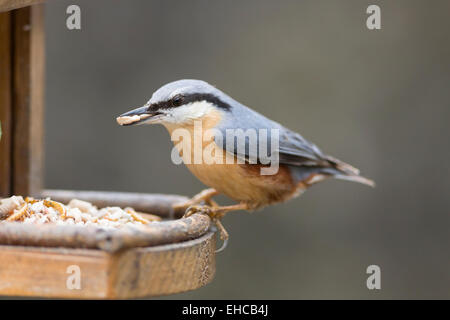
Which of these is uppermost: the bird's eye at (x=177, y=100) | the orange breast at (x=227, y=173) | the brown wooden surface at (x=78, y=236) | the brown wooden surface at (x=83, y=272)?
the bird's eye at (x=177, y=100)

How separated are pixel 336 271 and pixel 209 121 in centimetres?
254

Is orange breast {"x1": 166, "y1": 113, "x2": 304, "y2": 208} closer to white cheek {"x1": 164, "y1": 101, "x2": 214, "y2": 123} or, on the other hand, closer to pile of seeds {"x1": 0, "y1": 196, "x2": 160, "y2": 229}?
white cheek {"x1": 164, "y1": 101, "x2": 214, "y2": 123}

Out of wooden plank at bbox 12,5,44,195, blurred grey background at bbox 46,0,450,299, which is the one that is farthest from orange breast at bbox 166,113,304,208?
blurred grey background at bbox 46,0,450,299

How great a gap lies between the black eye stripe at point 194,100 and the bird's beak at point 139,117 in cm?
2

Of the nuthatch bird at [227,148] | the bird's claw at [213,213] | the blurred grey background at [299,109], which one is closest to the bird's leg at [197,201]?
the nuthatch bird at [227,148]

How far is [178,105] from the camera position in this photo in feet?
8.87

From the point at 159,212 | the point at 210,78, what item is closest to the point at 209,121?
the point at 159,212

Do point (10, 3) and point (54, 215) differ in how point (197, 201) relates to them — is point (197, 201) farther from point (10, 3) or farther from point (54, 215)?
point (10, 3)

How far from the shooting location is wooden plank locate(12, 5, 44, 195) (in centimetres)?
304

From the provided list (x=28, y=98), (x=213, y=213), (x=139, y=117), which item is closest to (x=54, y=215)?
(x=139, y=117)

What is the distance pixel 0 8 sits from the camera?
2201mm

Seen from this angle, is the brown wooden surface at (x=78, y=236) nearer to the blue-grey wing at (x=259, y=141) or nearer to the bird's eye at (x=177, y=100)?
the bird's eye at (x=177, y=100)

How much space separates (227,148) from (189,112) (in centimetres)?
24

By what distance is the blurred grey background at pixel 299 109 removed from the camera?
4.88 meters
